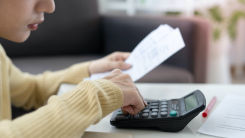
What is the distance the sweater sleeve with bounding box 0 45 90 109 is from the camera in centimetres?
72

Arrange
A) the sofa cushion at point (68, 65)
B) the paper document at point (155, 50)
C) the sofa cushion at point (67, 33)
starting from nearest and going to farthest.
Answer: the paper document at point (155, 50)
the sofa cushion at point (68, 65)
the sofa cushion at point (67, 33)

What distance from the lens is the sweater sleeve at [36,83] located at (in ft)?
2.38

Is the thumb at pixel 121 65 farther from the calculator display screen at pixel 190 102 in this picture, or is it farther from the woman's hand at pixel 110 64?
the calculator display screen at pixel 190 102

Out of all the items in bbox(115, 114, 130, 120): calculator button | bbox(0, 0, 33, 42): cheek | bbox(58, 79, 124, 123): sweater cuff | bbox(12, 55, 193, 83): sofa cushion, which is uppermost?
bbox(0, 0, 33, 42): cheek

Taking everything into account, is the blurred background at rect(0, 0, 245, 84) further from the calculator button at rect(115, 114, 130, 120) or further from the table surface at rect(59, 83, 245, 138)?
the calculator button at rect(115, 114, 130, 120)

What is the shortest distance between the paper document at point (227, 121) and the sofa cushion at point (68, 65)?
1.64 ft

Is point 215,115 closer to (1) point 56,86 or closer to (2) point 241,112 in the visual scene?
(2) point 241,112

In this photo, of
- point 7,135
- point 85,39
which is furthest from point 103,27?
point 7,135

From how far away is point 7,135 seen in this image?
0.32 meters

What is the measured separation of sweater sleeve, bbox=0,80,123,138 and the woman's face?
180 mm

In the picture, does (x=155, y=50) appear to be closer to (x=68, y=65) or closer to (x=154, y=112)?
(x=154, y=112)

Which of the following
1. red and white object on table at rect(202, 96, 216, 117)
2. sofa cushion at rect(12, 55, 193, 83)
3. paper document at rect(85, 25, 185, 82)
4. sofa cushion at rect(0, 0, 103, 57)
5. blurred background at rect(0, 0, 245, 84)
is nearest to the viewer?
red and white object on table at rect(202, 96, 216, 117)

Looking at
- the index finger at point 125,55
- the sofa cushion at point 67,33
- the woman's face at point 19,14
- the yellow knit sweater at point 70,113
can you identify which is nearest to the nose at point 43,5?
the woman's face at point 19,14

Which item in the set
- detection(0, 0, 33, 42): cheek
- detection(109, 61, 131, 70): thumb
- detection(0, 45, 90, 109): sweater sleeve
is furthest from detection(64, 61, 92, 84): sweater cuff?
detection(0, 0, 33, 42): cheek
